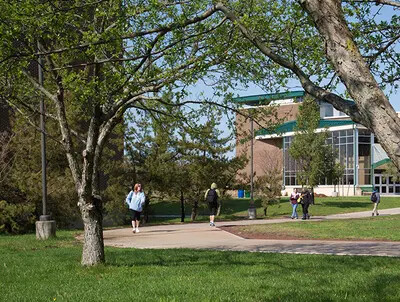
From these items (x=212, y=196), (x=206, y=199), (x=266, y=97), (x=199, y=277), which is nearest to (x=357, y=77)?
(x=199, y=277)

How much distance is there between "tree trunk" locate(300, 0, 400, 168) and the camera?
3838 mm

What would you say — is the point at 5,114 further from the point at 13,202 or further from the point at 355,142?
the point at 355,142

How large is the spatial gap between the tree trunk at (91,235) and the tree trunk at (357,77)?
658 cm

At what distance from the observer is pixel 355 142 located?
57.6 meters

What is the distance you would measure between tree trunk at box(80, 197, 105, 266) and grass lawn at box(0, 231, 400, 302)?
219mm

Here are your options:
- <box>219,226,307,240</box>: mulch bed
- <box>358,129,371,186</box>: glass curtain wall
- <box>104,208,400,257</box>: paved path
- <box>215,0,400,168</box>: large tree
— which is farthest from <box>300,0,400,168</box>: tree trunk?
<box>358,129,371,186</box>: glass curtain wall

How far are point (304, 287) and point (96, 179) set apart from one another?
4441 millimetres

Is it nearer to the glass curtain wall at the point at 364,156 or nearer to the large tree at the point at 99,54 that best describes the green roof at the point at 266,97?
the large tree at the point at 99,54

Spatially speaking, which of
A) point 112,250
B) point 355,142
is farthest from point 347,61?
point 355,142

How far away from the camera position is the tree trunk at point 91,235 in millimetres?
10062

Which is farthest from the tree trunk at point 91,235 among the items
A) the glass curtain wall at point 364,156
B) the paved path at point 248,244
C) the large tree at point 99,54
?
the glass curtain wall at point 364,156

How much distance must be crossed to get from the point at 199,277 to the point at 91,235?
7.34ft

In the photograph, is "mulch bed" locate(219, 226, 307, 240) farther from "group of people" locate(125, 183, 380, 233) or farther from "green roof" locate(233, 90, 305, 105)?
"green roof" locate(233, 90, 305, 105)

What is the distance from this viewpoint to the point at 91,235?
10.1m
